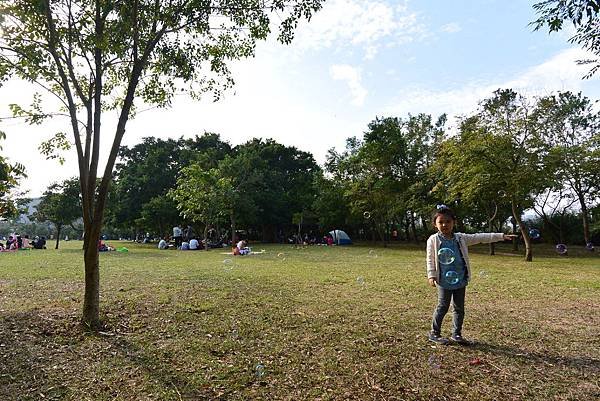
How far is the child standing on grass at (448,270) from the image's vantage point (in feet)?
15.0

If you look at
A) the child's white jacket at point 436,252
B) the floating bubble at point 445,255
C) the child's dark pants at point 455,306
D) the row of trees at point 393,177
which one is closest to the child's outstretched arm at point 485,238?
the child's white jacket at point 436,252

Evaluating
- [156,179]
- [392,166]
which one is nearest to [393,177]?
[392,166]

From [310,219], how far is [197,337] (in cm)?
3260

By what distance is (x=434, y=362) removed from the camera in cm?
398

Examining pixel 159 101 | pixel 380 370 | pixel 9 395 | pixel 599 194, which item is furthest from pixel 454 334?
pixel 599 194

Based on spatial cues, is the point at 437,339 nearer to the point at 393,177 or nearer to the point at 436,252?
the point at 436,252

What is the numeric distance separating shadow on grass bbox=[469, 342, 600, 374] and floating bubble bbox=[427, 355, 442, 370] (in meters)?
0.66

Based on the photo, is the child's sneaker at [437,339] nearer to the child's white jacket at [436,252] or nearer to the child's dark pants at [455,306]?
the child's dark pants at [455,306]

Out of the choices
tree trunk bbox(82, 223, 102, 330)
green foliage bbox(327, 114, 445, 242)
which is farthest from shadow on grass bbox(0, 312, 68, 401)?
green foliage bbox(327, 114, 445, 242)

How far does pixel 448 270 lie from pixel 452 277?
0.32 feet

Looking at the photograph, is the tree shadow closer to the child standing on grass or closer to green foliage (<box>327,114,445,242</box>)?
the child standing on grass

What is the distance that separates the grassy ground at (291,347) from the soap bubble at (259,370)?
0.01m

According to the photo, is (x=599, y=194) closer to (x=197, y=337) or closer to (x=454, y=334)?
(x=454, y=334)

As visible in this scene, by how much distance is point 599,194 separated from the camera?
2558 cm
